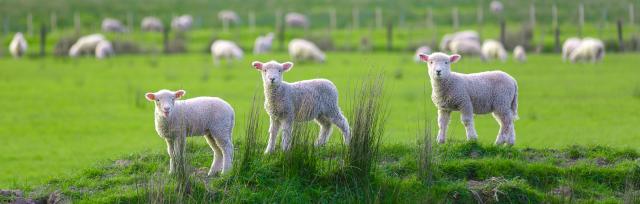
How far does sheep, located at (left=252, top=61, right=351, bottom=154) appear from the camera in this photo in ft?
36.4

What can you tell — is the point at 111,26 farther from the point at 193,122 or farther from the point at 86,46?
the point at 193,122

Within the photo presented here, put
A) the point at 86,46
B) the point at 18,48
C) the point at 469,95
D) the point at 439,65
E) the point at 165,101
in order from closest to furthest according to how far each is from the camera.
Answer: the point at 165,101, the point at 439,65, the point at 469,95, the point at 18,48, the point at 86,46

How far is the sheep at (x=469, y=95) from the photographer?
38.8 feet

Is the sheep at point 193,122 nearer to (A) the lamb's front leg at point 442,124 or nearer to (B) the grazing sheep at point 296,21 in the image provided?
(A) the lamb's front leg at point 442,124

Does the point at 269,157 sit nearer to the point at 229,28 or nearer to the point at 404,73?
the point at 404,73

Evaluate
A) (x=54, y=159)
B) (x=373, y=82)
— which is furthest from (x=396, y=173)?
(x=54, y=159)

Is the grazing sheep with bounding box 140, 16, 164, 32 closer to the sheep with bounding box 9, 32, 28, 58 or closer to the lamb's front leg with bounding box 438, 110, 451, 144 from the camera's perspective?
the sheep with bounding box 9, 32, 28, 58

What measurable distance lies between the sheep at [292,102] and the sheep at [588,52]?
24648 mm

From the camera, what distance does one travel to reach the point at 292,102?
11289 millimetres

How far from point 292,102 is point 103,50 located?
30840 millimetres

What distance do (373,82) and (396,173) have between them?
1022mm

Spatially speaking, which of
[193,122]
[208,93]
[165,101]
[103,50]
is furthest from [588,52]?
[165,101]

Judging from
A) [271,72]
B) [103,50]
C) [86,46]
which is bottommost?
[271,72]

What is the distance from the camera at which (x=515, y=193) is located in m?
10.2
